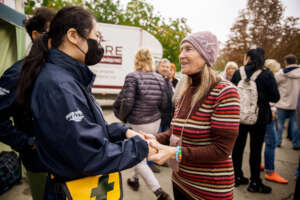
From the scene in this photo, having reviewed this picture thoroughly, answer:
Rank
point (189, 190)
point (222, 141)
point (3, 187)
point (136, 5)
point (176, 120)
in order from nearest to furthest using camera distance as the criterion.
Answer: point (222, 141), point (189, 190), point (176, 120), point (3, 187), point (136, 5)

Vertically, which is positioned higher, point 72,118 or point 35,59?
point 35,59

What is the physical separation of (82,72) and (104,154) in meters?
0.52

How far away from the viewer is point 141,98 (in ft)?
10.4

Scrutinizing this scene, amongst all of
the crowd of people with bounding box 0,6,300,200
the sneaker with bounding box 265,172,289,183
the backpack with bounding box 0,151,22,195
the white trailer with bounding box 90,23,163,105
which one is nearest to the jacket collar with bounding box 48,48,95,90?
the crowd of people with bounding box 0,6,300,200

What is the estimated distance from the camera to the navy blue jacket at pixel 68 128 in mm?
924

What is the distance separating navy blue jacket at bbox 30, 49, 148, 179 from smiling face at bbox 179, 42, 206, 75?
0.87 m

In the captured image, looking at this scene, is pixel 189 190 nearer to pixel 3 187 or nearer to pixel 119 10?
pixel 3 187

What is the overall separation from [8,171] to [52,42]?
2.84m

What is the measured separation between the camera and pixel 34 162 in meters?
1.61

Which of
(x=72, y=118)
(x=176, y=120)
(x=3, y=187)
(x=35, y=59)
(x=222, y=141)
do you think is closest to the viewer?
(x=72, y=118)

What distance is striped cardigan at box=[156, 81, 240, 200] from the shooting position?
4.48 feet

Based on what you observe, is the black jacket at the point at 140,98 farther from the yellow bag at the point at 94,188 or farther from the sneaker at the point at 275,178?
the sneaker at the point at 275,178

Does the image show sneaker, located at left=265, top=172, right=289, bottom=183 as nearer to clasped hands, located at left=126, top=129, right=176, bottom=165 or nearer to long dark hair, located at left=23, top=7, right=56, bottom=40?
clasped hands, located at left=126, top=129, right=176, bottom=165

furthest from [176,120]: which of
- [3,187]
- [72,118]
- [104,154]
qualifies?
[3,187]
